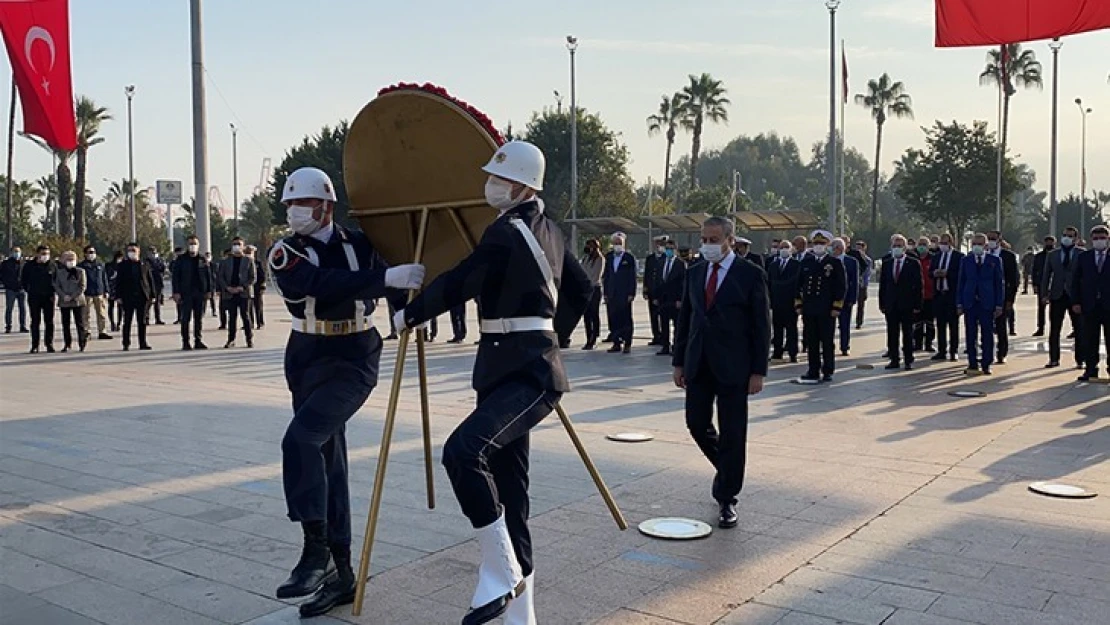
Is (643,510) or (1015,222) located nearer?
(643,510)

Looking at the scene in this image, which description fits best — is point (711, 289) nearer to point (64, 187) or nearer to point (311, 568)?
point (311, 568)

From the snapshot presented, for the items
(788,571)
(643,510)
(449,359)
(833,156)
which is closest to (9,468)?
(643,510)

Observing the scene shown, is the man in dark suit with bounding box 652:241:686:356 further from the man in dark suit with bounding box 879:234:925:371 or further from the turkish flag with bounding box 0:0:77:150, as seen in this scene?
the turkish flag with bounding box 0:0:77:150

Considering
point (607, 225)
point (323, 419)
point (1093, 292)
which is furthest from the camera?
point (607, 225)

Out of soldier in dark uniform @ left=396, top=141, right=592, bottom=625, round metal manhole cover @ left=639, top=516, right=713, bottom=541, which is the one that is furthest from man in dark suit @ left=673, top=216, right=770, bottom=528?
soldier in dark uniform @ left=396, top=141, right=592, bottom=625

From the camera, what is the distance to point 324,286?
14.5ft

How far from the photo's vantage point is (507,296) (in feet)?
13.8

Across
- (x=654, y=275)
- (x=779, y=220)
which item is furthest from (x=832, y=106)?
(x=654, y=275)

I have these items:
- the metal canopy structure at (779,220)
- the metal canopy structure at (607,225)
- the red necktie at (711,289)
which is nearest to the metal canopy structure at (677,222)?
the metal canopy structure at (607,225)

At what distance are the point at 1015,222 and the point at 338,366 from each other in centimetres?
9370

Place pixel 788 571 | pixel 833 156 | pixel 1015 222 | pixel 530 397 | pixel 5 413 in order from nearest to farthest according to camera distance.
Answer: pixel 530 397 → pixel 788 571 → pixel 5 413 → pixel 833 156 → pixel 1015 222

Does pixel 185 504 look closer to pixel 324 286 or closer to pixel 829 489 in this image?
pixel 324 286

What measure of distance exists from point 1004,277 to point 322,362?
12036 mm

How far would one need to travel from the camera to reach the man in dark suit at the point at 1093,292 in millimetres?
12188
